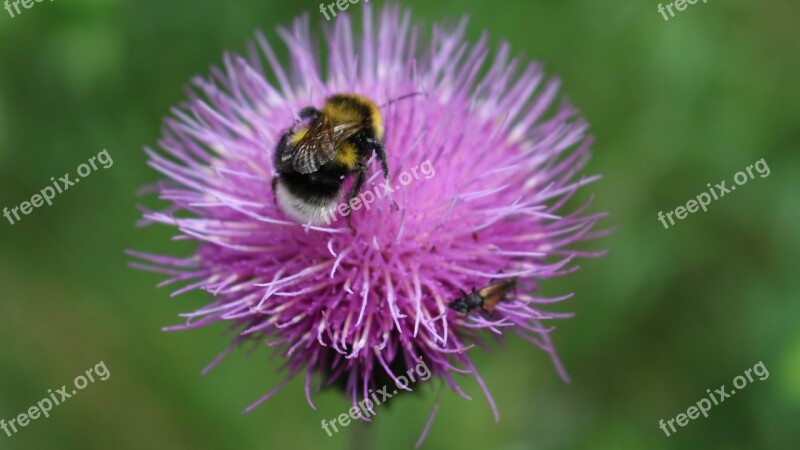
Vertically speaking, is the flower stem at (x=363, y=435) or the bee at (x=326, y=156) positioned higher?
Result: the bee at (x=326, y=156)

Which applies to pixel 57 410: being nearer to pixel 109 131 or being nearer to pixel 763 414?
pixel 109 131

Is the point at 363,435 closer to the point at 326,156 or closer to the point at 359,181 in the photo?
the point at 359,181

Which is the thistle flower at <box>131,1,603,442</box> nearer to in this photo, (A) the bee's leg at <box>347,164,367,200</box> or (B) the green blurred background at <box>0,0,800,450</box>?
(A) the bee's leg at <box>347,164,367,200</box>

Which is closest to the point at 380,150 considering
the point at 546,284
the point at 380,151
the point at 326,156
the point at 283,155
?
the point at 380,151

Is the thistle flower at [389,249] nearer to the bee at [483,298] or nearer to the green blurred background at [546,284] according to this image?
the bee at [483,298]

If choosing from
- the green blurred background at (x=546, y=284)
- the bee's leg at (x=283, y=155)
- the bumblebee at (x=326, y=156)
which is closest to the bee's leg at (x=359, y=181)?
the bumblebee at (x=326, y=156)

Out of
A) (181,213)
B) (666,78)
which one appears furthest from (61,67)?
(666,78)
